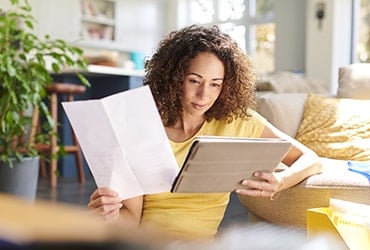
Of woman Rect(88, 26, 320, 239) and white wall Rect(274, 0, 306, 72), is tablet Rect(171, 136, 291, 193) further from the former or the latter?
white wall Rect(274, 0, 306, 72)

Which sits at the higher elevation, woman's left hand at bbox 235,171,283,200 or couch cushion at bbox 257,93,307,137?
couch cushion at bbox 257,93,307,137

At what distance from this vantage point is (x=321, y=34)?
5.24 meters

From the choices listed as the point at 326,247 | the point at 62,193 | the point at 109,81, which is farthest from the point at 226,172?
the point at 109,81

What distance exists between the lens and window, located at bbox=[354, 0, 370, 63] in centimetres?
524

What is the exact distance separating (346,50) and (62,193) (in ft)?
10.8

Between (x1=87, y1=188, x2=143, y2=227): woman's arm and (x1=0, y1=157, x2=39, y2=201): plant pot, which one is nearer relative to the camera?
(x1=87, y1=188, x2=143, y2=227): woman's arm

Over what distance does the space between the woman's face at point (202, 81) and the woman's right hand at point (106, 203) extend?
336 millimetres

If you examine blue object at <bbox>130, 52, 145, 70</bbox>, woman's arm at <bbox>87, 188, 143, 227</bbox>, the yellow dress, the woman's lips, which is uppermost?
blue object at <bbox>130, 52, 145, 70</bbox>

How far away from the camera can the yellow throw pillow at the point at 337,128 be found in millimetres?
1980

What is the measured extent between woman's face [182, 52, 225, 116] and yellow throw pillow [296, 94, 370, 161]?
861 millimetres

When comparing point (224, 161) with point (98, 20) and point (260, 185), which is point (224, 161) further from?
point (98, 20)

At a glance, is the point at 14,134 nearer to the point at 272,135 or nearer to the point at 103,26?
the point at 272,135

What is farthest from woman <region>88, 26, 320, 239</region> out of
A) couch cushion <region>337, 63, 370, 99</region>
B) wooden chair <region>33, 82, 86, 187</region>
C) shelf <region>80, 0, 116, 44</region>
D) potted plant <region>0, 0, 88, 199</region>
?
shelf <region>80, 0, 116, 44</region>

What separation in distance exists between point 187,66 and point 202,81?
0.18ft
